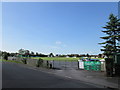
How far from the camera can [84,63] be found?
1906 centimetres

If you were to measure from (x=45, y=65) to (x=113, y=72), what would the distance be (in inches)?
472

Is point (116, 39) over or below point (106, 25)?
below

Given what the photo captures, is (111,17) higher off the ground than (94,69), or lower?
higher

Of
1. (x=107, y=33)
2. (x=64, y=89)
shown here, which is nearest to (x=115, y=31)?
(x=107, y=33)

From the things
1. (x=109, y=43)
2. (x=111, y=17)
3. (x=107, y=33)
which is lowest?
(x=109, y=43)

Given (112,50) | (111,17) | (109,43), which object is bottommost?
(112,50)

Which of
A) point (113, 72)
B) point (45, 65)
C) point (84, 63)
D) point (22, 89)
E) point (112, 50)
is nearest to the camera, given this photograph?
point (22, 89)

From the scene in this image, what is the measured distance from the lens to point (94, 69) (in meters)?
17.7

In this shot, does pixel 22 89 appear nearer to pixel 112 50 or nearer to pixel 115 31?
pixel 112 50

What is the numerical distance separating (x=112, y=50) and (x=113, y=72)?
22.2 m

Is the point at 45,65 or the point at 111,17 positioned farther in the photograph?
the point at 111,17

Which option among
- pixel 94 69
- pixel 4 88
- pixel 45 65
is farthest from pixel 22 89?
pixel 45 65

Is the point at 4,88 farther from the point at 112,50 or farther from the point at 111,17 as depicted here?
the point at 111,17

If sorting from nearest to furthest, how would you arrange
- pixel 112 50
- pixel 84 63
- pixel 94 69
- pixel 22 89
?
pixel 22 89, pixel 94 69, pixel 84 63, pixel 112 50
